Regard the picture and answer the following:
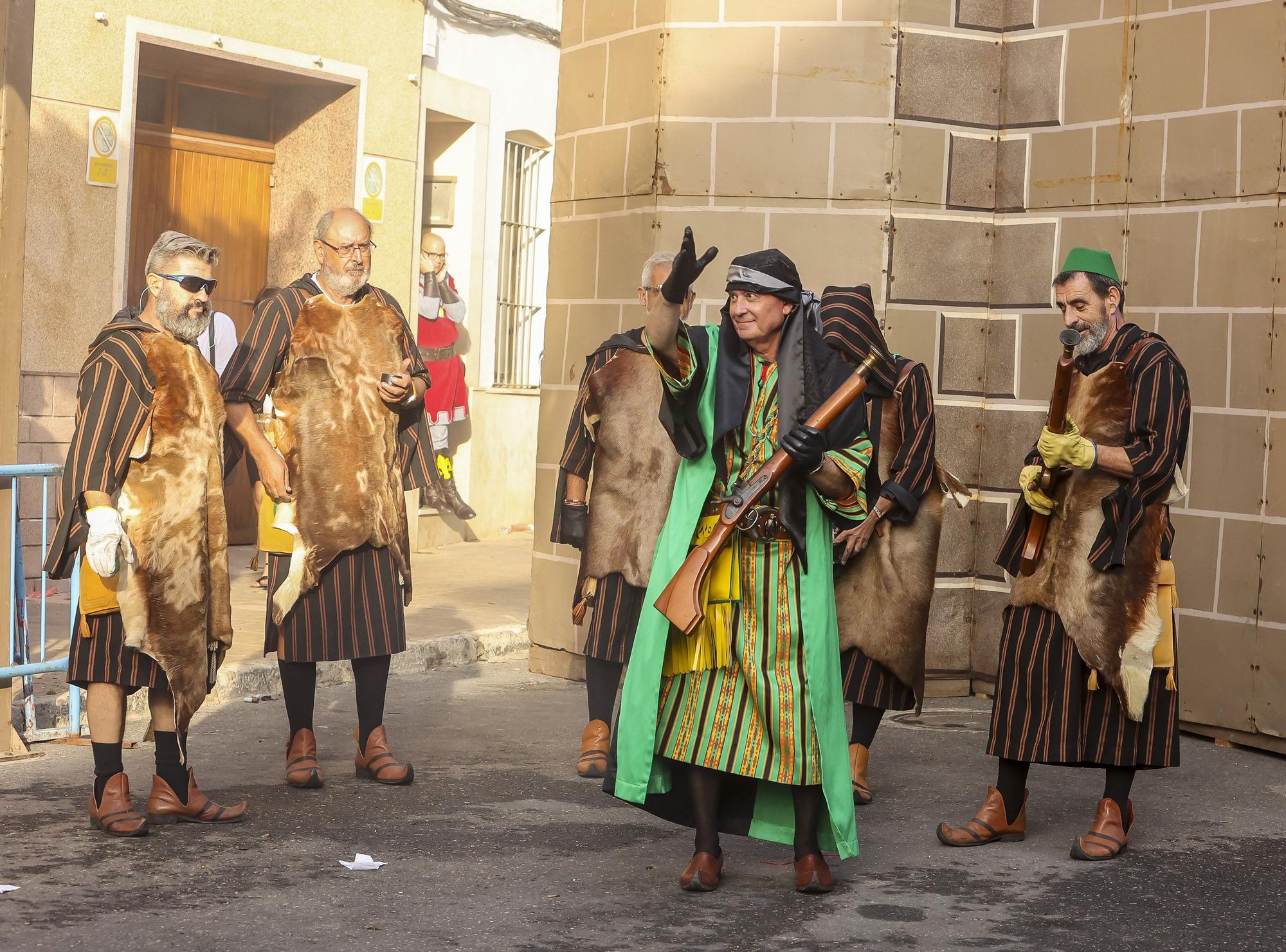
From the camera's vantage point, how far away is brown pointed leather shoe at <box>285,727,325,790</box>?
6105 mm

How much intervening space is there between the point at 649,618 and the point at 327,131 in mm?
7914

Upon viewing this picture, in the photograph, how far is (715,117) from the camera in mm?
8086

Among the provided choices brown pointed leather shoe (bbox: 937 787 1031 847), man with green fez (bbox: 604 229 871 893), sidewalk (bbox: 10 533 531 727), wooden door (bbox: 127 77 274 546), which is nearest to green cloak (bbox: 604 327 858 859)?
man with green fez (bbox: 604 229 871 893)

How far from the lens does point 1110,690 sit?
539cm

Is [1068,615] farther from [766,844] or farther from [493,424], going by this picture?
[493,424]

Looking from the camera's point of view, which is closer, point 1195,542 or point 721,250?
point 1195,542

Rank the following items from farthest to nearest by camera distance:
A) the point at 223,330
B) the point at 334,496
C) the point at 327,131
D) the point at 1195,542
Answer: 1. the point at 327,131
2. the point at 223,330
3. the point at 1195,542
4. the point at 334,496

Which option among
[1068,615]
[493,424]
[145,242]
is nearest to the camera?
[1068,615]

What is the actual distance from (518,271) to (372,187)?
268cm

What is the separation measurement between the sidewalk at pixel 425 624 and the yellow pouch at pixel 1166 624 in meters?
4.22

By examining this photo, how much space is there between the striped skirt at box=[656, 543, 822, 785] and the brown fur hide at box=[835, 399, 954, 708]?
4.38 ft

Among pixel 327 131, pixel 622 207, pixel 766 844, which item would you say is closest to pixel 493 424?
pixel 327 131

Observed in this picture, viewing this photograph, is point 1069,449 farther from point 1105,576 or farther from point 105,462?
point 105,462

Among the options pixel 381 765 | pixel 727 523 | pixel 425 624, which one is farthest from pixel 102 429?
pixel 425 624
